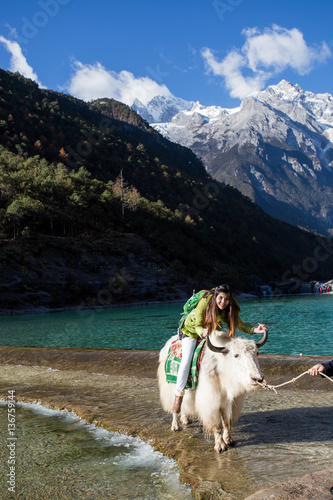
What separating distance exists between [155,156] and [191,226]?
5241 cm

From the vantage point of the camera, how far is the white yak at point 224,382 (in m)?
5.32

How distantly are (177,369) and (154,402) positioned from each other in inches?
88.5

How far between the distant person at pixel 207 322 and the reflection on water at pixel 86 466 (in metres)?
1.18

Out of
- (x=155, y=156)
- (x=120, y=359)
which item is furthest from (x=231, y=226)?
(x=120, y=359)

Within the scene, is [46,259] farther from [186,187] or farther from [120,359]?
[186,187]

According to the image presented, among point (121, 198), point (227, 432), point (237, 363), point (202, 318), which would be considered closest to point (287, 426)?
point (227, 432)

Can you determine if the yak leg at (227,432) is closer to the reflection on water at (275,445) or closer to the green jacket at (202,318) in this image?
the reflection on water at (275,445)

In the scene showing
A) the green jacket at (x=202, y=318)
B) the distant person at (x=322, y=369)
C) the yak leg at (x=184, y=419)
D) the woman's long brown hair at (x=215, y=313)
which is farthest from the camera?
the yak leg at (x=184, y=419)

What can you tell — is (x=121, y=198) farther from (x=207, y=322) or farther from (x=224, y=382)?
(x=224, y=382)

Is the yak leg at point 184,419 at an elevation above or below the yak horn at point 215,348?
below

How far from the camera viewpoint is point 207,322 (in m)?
5.93

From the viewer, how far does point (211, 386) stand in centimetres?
577

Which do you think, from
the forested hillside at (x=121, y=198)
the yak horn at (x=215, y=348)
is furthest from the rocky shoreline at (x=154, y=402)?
the forested hillside at (x=121, y=198)

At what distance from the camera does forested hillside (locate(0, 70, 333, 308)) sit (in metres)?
69.8
